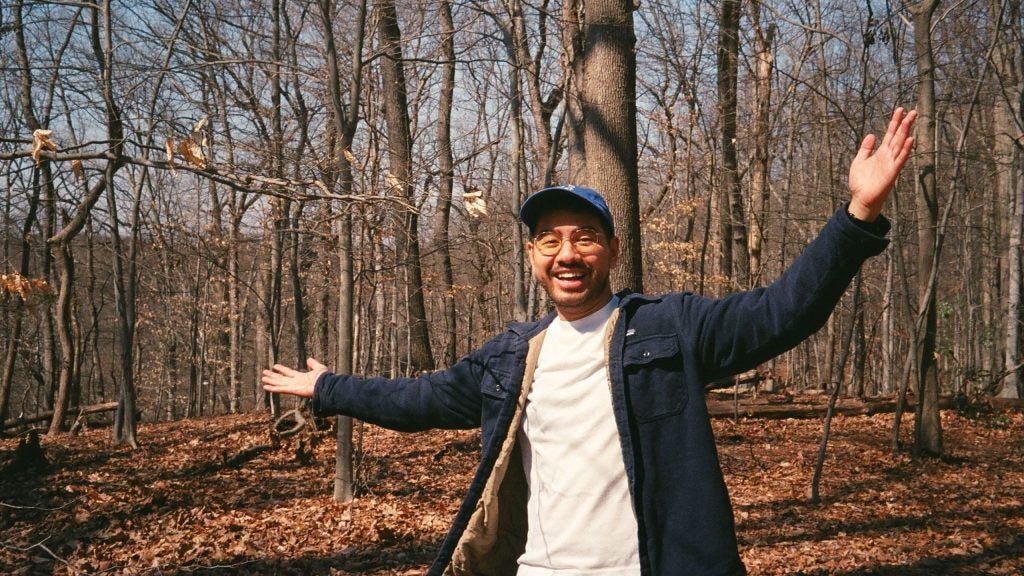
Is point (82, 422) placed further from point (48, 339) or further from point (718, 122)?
point (718, 122)

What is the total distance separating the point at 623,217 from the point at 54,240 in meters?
10.3

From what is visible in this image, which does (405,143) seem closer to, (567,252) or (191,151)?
(191,151)

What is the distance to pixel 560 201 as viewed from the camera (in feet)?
8.26

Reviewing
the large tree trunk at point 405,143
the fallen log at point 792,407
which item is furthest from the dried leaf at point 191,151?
the fallen log at point 792,407

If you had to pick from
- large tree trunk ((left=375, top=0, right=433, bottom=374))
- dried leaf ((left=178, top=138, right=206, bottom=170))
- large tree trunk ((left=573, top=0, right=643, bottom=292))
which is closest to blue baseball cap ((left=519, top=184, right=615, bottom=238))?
dried leaf ((left=178, top=138, right=206, bottom=170))

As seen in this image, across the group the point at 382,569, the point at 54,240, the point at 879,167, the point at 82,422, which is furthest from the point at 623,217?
the point at 82,422

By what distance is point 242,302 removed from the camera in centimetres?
2758

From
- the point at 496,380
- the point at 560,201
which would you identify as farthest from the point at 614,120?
the point at 496,380

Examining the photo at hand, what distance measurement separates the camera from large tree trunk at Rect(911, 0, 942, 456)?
906 centimetres

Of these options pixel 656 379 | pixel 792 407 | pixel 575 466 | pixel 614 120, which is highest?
pixel 614 120

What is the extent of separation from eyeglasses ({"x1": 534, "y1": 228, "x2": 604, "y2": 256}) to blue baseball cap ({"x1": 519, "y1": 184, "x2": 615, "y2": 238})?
6cm

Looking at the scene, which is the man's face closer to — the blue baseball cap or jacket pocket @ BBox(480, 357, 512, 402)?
the blue baseball cap

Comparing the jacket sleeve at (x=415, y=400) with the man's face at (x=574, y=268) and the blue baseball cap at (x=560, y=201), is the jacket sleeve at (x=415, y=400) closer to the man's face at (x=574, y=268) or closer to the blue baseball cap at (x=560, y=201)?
the man's face at (x=574, y=268)

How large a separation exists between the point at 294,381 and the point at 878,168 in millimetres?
2148
